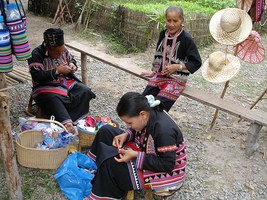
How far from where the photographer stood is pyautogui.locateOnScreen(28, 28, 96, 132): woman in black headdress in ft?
12.3

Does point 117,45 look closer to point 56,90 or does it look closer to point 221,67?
point 56,90

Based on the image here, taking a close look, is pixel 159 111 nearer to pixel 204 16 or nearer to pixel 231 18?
pixel 231 18

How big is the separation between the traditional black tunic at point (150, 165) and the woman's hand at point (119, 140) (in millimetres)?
71

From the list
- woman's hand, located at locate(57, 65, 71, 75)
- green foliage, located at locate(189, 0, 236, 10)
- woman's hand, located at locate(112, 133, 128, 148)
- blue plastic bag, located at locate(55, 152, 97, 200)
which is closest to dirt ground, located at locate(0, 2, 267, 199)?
woman's hand, located at locate(112, 133, 128, 148)

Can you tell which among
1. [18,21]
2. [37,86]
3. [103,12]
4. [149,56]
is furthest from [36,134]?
[103,12]

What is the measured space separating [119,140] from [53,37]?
1.55 meters

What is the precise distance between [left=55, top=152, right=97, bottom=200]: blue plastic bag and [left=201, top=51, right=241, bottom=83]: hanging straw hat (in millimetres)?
1798

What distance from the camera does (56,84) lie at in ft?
12.9

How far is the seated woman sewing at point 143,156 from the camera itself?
2467 mm

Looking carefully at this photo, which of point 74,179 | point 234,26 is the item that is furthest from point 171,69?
point 74,179

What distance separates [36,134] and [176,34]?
1.93m

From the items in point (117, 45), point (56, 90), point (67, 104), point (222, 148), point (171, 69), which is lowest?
point (117, 45)

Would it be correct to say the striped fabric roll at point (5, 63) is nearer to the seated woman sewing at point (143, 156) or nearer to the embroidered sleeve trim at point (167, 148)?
the seated woman sewing at point (143, 156)

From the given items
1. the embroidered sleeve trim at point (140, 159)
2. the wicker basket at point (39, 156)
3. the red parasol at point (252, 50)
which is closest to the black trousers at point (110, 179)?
the embroidered sleeve trim at point (140, 159)
